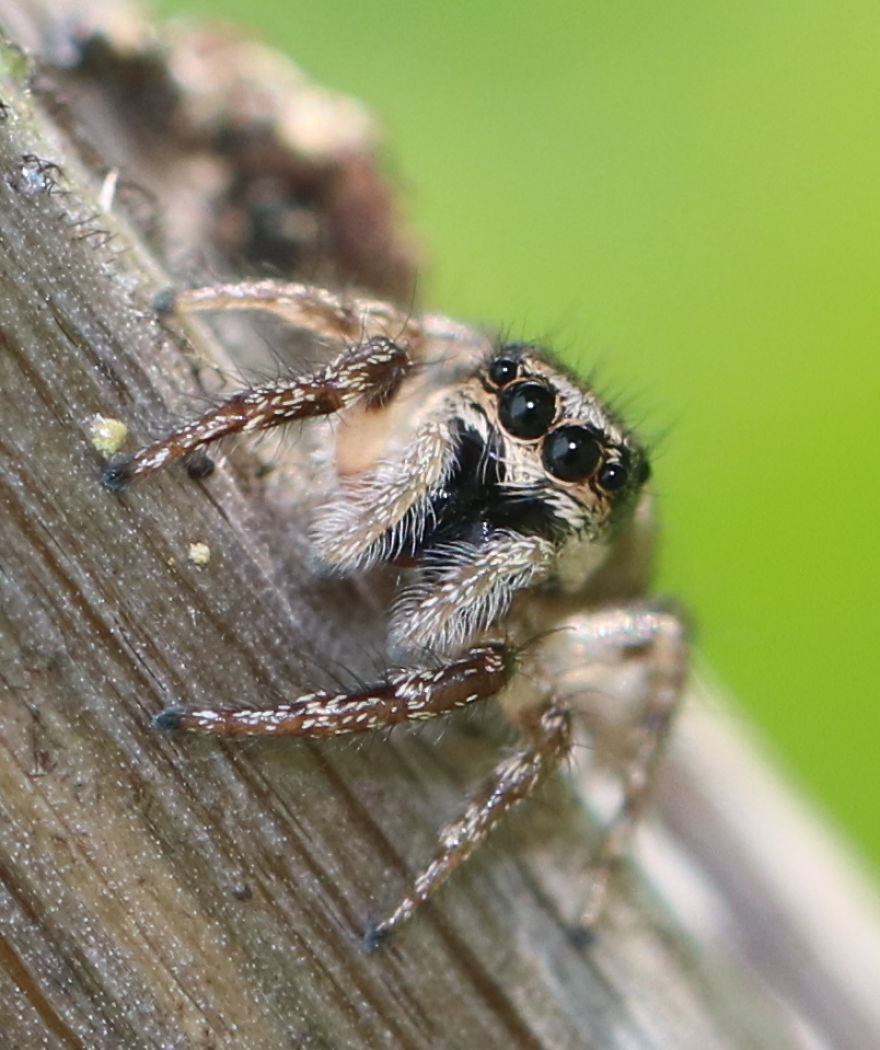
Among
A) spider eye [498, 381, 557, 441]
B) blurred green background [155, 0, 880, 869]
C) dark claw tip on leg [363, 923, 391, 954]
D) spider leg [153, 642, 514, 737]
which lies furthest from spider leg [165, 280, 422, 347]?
blurred green background [155, 0, 880, 869]

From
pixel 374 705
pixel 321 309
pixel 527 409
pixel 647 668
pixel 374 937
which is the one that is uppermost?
pixel 527 409

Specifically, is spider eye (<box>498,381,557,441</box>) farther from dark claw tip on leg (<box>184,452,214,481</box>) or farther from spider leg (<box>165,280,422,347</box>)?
dark claw tip on leg (<box>184,452,214,481</box>)

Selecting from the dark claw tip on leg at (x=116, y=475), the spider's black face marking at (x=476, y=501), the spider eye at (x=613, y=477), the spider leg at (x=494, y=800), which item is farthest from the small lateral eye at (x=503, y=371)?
the dark claw tip on leg at (x=116, y=475)

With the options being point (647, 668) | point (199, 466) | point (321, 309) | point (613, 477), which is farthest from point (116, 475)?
point (647, 668)

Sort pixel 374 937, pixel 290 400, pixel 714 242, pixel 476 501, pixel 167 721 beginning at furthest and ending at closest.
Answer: pixel 714 242, pixel 476 501, pixel 290 400, pixel 374 937, pixel 167 721

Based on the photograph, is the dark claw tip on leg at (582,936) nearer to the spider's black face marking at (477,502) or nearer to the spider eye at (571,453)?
the spider's black face marking at (477,502)

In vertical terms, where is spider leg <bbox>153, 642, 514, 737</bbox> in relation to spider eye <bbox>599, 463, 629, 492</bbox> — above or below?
below

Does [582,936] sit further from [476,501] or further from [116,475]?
[116,475]
